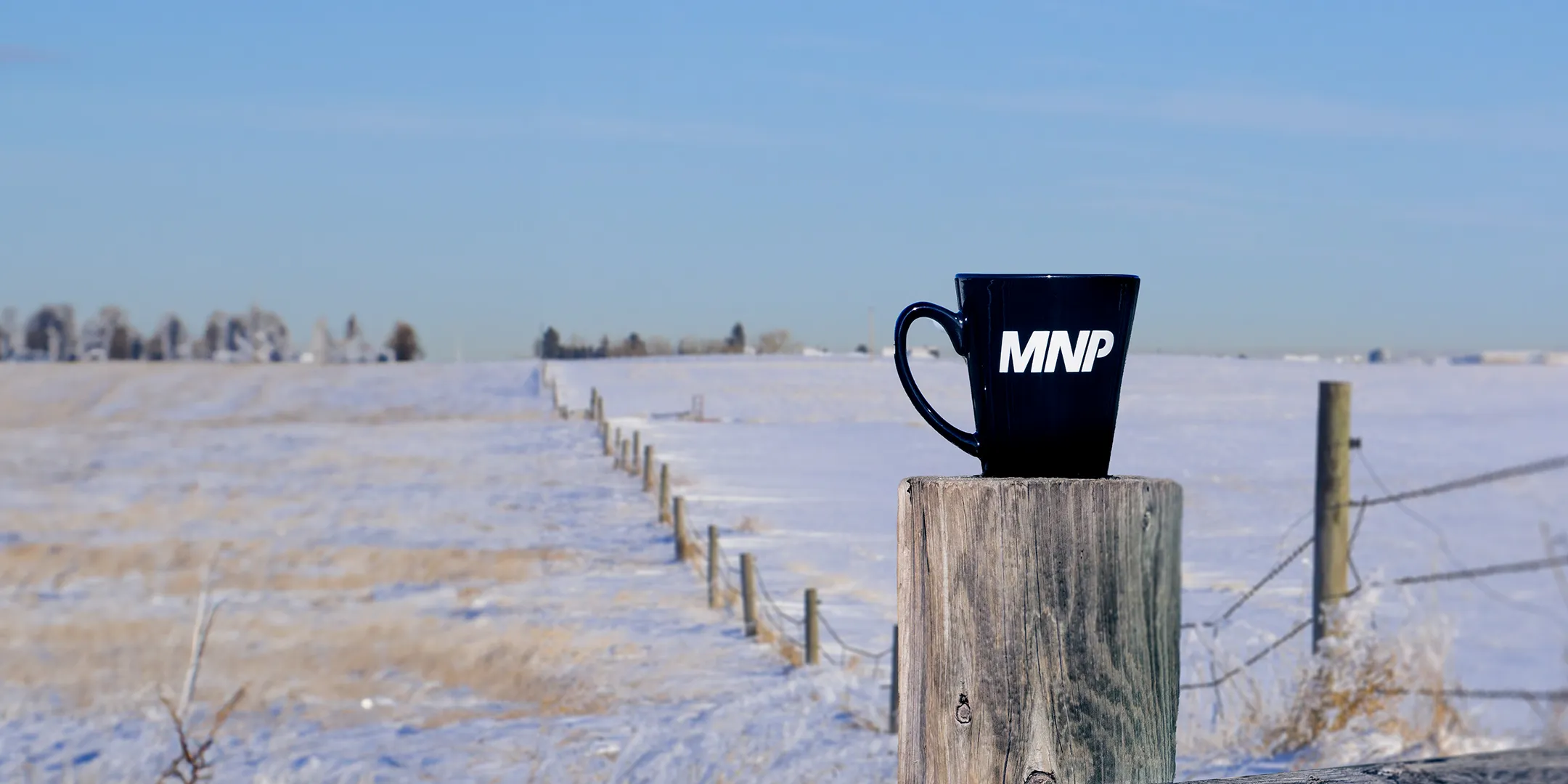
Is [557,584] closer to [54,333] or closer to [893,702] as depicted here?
[893,702]

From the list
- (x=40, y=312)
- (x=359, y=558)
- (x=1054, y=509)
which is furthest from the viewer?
(x=40, y=312)

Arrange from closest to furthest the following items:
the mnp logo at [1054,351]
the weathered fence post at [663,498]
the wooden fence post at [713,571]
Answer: the mnp logo at [1054,351] < the wooden fence post at [713,571] < the weathered fence post at [663,498]

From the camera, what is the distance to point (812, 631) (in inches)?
328

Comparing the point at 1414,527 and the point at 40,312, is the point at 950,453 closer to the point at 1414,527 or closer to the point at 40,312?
the point at 1414,527

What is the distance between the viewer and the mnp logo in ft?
5.18

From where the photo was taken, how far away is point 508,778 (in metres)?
5.84

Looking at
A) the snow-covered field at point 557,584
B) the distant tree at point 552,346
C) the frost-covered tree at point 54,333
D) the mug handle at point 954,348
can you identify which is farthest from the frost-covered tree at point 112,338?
the mug handle at point 954,348

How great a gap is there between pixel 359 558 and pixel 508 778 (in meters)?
8.36

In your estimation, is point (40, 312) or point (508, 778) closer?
point (508, 778)

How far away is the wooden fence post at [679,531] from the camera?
13406 millimetres

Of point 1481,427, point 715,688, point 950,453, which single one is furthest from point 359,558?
point 1481,427

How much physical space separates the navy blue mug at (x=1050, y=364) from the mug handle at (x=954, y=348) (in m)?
0.04

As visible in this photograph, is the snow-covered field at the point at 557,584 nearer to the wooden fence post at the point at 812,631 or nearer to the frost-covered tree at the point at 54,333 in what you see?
the wooden fence post at the point at 812,631

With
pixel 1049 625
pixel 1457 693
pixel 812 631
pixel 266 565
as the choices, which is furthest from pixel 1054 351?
pixel 266 565
